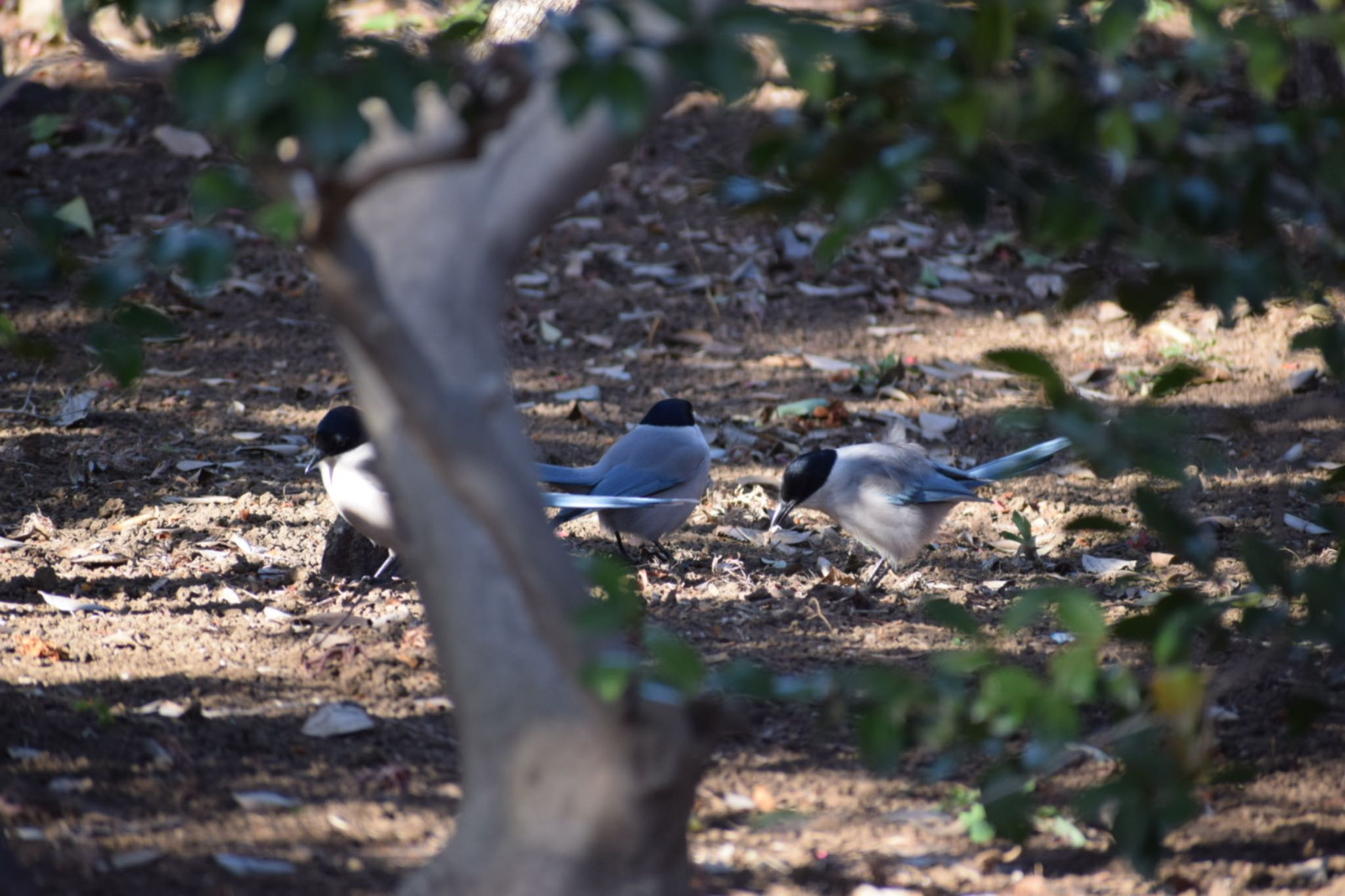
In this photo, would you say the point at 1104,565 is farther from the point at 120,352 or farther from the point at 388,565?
the point at 120,352

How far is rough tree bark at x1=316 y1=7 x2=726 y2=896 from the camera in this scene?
196 centimetres

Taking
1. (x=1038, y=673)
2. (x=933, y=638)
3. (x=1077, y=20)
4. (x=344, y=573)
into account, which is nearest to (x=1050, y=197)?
(x=1077, y=20)

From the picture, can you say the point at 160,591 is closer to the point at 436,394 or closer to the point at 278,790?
the point at 278,790

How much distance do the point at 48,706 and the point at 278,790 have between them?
723 millimetres

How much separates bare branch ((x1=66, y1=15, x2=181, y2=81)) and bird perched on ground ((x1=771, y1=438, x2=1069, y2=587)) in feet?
11.6

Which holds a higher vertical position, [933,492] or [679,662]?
[679,662]

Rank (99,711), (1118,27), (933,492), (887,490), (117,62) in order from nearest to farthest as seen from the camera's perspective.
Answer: (117,62)
(1118,27)
(99,711)
(887,490)
(933,492)

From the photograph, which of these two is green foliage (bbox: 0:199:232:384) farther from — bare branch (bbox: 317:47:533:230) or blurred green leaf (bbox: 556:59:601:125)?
blurred green leaf (bbox: 556:59:601:125)

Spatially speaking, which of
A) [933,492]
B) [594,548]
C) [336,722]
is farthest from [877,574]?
[336,722]

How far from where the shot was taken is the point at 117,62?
1.80 metres

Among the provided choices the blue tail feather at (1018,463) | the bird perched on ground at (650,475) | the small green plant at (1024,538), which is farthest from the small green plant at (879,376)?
the small green plant at (1024,538)

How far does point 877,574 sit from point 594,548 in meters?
1.27

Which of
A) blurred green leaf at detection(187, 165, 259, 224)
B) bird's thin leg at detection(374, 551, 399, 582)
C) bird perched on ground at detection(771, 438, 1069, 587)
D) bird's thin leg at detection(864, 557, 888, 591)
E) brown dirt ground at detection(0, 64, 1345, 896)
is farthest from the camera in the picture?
bird perched on ground at detection(771, 438, 1069, 587)

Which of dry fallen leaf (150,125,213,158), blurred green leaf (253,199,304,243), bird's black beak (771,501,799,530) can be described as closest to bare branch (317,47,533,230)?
blurred green leaf (253,199,304,243)
